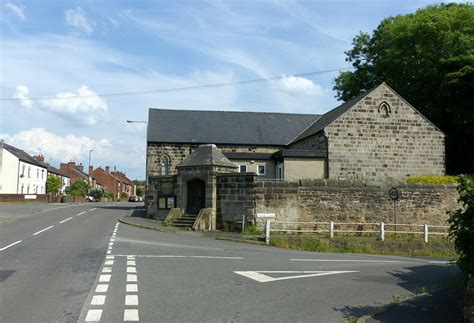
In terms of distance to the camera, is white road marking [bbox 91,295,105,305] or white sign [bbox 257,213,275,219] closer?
white road marking [bbox 91,295,105,305]

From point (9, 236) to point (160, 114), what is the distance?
2419 centimetres

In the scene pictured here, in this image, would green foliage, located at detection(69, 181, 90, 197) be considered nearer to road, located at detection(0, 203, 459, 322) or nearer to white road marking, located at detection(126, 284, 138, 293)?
road, located at detection(0, 203, 459, 322)

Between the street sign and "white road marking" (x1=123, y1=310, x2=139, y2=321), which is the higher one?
the street sign

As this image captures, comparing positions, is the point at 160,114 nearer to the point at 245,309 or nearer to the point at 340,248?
the point at 340,248

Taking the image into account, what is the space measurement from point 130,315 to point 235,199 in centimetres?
1784

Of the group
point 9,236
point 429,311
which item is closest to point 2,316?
point 429,311

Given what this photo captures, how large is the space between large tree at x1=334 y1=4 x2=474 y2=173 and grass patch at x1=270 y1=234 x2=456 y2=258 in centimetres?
1613

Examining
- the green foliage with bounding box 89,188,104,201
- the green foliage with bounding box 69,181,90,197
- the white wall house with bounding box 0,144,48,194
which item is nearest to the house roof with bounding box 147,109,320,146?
the white wall house with bounding box 0,144,48,194

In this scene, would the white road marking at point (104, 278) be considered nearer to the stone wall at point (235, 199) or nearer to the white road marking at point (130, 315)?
the white road marking at point (130, 315)

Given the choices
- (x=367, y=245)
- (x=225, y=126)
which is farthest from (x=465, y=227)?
(x=225, y=126)

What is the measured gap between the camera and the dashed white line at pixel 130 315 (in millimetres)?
6441

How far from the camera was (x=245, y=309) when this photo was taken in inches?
287

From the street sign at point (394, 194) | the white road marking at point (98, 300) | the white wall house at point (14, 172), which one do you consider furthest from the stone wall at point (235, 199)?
the white wall house at point (14, 172)

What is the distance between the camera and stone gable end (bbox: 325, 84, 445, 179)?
1230 inches
